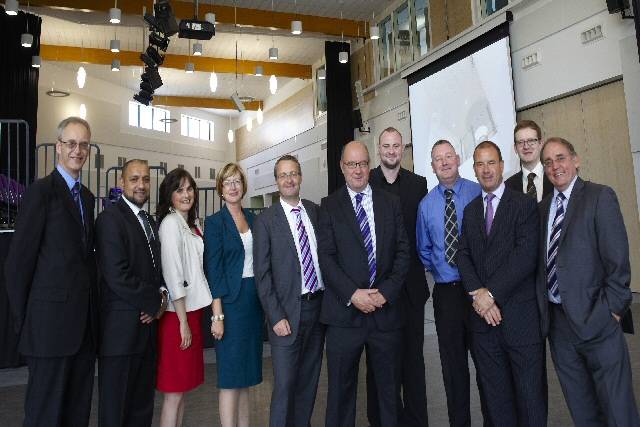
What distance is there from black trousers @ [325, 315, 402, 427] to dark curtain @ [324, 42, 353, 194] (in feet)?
32.6

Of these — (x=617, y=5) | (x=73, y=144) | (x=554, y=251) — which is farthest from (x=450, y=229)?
(x=617, y=5)

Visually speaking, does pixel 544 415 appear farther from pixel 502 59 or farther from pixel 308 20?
pixel 308 20

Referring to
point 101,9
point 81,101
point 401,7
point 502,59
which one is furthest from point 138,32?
point 502,59

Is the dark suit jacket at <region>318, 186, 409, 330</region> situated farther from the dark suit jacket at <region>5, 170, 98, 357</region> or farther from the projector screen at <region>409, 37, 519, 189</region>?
the projector screen at <region>409, 37, 519, 189</region>

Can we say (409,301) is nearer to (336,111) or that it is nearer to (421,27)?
(421,27)

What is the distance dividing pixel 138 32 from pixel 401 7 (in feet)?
22.1

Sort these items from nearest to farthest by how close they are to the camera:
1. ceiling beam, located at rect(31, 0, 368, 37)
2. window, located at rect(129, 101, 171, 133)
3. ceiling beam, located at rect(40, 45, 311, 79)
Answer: ceiling beam, located at rect(31, 0, 368, 37)
ceiling beam, located at rect(40, 45, 311, 79)
window, located at rect(129, 101, 171, 133)

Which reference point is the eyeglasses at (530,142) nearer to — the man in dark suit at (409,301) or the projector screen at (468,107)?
the man in dark suit at (409,301)

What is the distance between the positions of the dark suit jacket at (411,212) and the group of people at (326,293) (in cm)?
2

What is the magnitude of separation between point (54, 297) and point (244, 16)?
32.1 ft

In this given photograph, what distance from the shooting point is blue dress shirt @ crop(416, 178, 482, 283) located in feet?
8.32

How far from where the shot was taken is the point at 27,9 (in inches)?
375

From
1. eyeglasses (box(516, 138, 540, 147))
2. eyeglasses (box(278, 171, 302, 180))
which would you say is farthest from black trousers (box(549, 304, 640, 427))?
eyeglasses (box(278, 171, 302, 180))

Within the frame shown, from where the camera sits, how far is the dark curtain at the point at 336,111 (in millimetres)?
12273
